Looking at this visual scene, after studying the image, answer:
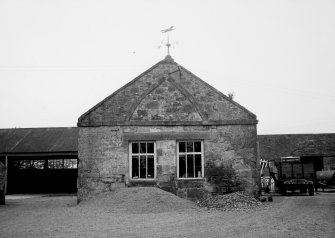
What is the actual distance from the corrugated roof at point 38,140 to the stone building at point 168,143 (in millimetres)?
10007

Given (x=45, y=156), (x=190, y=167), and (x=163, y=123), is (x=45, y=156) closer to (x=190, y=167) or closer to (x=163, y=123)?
(x=163, y=123)

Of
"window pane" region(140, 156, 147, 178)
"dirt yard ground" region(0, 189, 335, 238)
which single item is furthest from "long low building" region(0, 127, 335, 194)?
"dirt yard ground" region(0, 189, 335, 238)

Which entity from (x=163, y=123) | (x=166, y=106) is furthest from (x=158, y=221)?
(x=166, y=106)

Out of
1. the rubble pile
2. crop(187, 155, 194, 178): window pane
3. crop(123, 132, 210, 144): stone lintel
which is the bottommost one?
the rubble pile

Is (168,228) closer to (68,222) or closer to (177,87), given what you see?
(68,222)

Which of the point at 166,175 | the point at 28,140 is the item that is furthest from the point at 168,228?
the point at 28,140

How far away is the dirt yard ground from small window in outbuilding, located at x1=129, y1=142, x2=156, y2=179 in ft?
5.95

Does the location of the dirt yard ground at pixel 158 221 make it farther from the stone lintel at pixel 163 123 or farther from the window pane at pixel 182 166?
the stone lintel at pixel 163 123

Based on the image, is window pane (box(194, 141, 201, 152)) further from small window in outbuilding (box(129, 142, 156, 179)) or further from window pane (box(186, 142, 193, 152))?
small window in outbuilding (box(129, 142, 156, 179))

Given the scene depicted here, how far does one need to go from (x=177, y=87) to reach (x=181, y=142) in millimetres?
2526

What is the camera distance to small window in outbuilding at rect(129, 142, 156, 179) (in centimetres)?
1653

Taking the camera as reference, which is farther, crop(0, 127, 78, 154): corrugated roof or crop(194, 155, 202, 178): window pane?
crop(0, 127, 78, 154): corrugated roof

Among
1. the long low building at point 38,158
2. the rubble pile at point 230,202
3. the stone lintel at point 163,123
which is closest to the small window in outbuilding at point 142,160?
the stone lintel at point 163,123

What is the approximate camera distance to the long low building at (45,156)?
26625 millimetres
